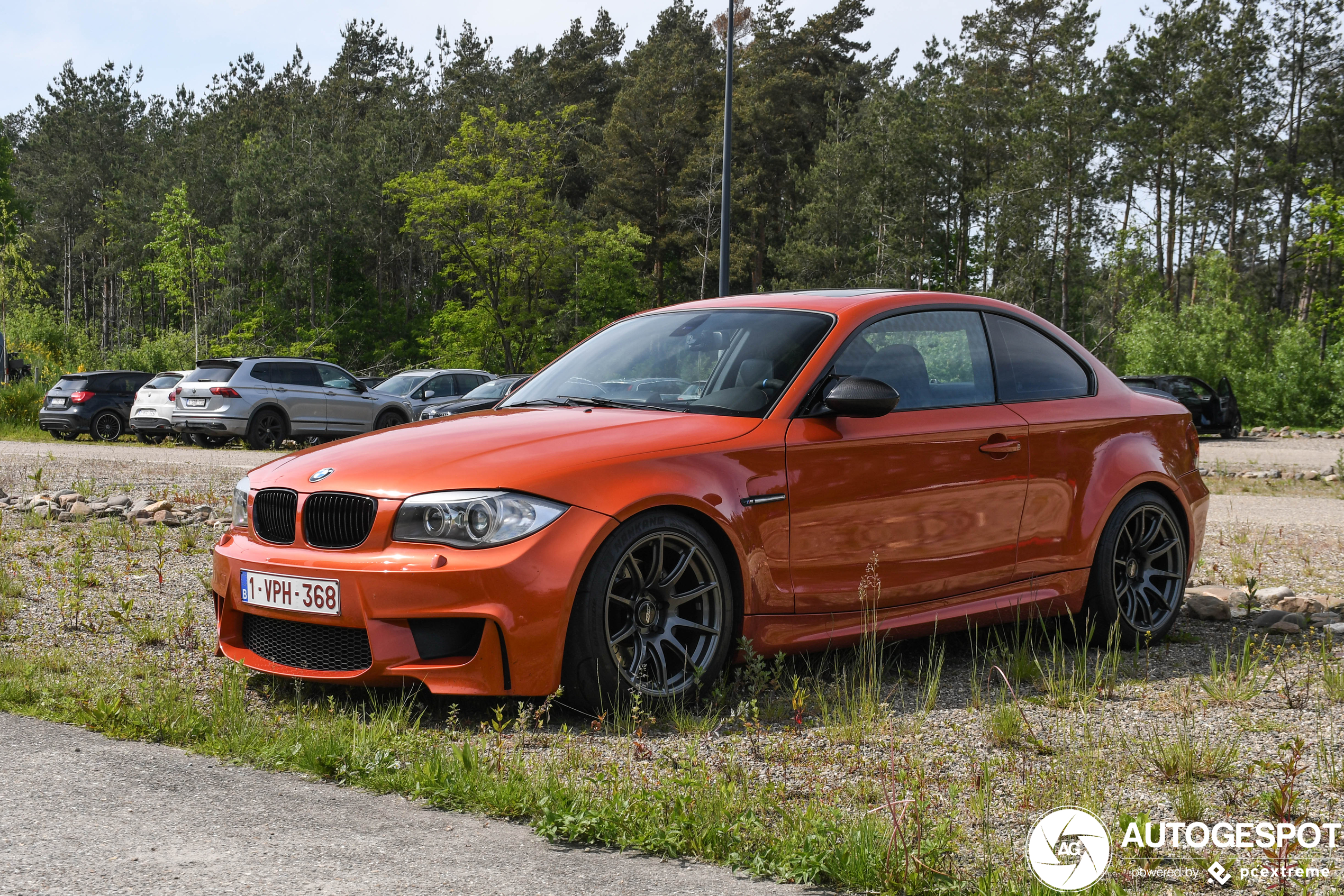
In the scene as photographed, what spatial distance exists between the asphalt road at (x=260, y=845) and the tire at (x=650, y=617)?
892 millimetres

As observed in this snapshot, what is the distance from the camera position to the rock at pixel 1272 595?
7.12 meters

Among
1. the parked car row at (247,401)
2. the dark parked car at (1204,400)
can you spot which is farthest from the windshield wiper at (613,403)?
the dark parked car at (1204,400)

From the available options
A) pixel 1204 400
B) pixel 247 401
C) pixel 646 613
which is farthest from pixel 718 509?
pixel 1204 400

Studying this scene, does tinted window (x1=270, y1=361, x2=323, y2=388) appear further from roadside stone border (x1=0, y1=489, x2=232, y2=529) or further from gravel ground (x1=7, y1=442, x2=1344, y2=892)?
gravel ground (x1=7, y1=442, x2=1344, y2=892)

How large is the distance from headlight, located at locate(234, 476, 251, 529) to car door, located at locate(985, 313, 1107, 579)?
3.36 metres

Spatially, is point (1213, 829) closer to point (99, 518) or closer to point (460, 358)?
point (99, 518)

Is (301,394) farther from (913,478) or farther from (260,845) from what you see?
(260,845)

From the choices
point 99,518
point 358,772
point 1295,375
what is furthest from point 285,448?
point 1295,375

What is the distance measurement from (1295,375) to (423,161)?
51723 millimetres

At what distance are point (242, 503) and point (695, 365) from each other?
1985 millimetres

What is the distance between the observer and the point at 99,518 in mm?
10641

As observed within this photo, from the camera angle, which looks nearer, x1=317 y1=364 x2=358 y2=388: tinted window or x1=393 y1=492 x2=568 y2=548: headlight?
x1=393 y1=492 x2=568 y2=548: headlight

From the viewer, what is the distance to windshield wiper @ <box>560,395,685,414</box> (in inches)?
202

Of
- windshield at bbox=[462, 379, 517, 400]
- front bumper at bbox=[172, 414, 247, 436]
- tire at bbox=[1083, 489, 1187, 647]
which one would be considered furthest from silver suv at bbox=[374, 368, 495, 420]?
tire at bbox=[1083, 489, 1187, 647]
